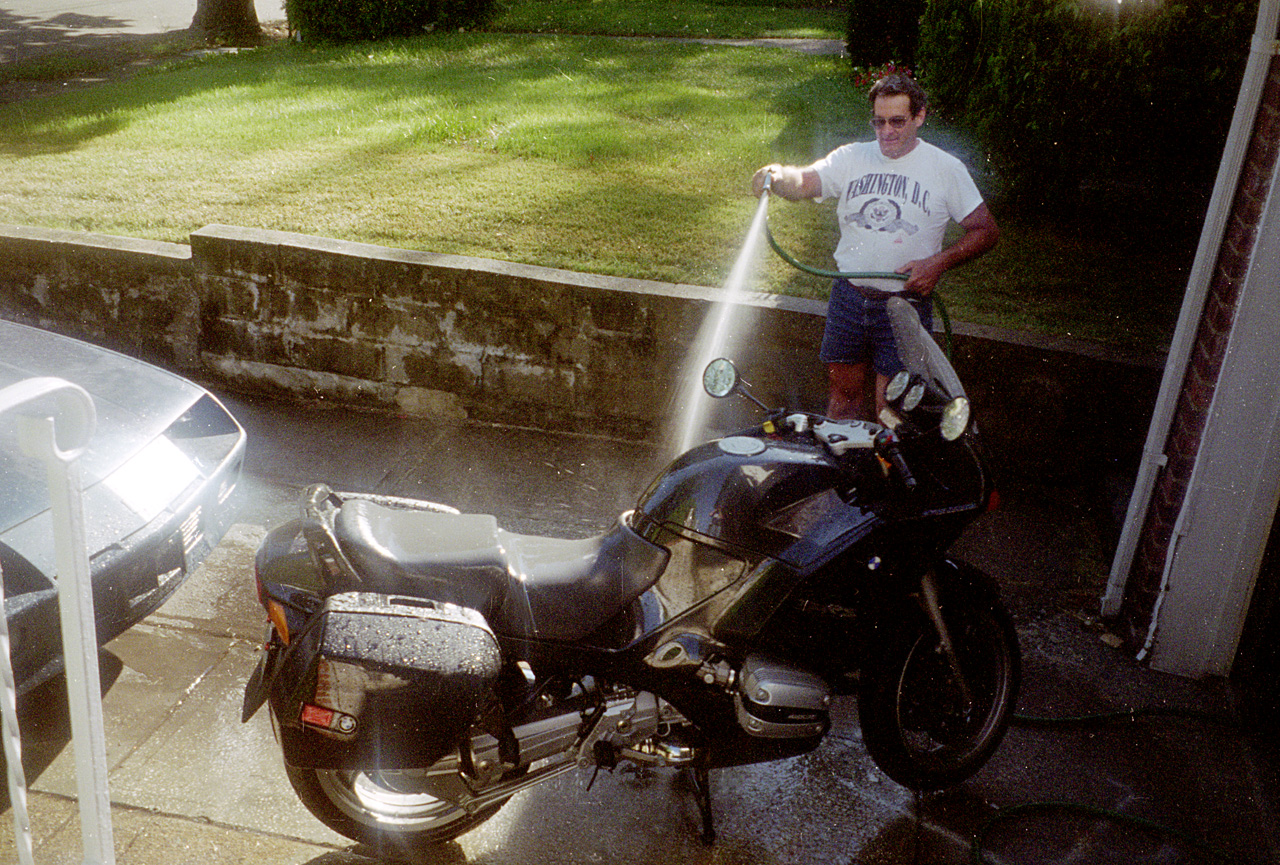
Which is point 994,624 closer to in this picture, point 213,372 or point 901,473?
point 901,473

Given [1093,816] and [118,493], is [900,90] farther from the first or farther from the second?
[118,493]

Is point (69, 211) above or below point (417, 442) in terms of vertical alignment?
above

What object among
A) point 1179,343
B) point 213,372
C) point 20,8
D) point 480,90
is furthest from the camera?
point 20,8

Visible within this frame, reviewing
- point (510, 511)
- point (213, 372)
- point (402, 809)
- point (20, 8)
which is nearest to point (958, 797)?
point (402, 809)

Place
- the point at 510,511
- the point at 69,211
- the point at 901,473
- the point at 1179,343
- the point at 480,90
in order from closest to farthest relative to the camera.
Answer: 1. the point at 901,473
2. the point at 1179,343
3. the point at 510,511
4. the point at 69,211
5. the point at 480,90

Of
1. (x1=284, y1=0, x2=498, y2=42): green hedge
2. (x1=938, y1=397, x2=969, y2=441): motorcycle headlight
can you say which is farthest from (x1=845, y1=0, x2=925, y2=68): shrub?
(x1=938, y1=397, x2=969, y2=441): motorcycle headlight

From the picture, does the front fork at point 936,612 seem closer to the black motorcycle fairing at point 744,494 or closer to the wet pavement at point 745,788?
the black motorcycle fairing at point 744,494

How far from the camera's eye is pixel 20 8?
18781 millimetres

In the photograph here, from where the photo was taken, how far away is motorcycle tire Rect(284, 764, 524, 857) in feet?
9.29

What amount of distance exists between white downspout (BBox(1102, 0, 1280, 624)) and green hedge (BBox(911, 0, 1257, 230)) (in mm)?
2527

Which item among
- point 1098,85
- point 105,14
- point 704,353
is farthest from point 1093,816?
point 105,14

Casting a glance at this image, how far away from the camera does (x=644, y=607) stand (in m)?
2.90

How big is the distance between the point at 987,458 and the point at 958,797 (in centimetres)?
122

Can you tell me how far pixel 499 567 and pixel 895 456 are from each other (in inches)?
42.1
